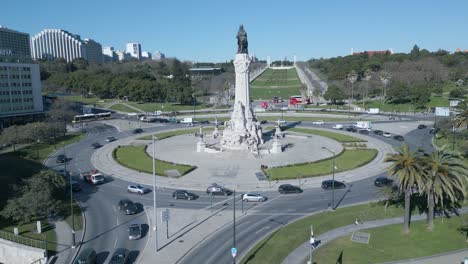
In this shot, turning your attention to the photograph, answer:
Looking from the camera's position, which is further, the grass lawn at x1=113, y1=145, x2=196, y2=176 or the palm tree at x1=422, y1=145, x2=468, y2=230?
the grass lawn at x1=113, y1=145, x2=196, y2=176

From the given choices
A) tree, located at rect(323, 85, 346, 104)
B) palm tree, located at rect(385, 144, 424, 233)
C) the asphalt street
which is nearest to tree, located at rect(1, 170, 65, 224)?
the asphalt street

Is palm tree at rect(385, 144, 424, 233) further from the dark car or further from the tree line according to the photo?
the tree line

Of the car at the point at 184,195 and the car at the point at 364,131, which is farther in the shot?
the car at the point at 364,131

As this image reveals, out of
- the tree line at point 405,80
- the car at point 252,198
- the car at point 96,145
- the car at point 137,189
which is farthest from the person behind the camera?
the tree line at point 405,80

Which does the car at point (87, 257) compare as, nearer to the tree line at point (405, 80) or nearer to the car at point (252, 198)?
the car at point (252, 198)

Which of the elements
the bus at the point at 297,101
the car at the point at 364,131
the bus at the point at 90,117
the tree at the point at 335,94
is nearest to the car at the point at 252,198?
the car at the point at 364,131

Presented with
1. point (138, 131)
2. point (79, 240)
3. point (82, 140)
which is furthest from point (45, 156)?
point (79, 240)
